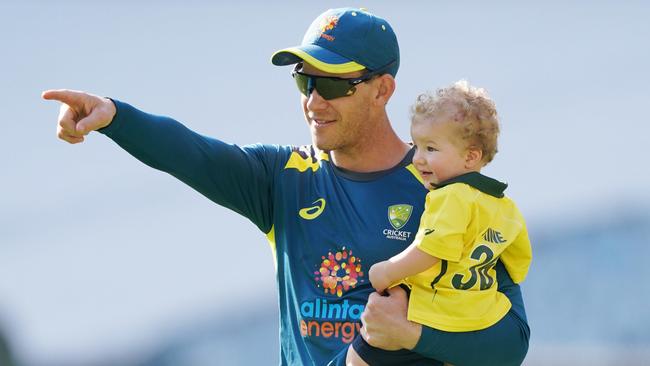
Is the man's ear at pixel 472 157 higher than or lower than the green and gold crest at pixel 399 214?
higher

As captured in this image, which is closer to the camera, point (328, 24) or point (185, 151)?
point (185, 151)

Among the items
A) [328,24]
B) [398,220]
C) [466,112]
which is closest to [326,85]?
[328,24]

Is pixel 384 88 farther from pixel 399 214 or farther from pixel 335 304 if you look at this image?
pixel 335 304

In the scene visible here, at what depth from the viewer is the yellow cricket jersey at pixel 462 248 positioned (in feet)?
19.4

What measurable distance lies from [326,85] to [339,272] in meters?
0.76

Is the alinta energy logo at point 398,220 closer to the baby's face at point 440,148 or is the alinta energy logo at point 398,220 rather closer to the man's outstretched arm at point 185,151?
the baby's face at point 440,148

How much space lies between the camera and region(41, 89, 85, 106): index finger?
594 centimetres

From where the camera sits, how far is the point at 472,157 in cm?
608

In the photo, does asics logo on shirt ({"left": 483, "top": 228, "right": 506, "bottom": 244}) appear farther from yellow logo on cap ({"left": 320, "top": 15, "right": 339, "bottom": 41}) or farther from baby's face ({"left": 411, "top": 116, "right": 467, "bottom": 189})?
yellow logo on cap ({"left": 320, "top": 15, "right": 339, "bottom": 41})

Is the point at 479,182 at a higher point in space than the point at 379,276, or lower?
A: higher

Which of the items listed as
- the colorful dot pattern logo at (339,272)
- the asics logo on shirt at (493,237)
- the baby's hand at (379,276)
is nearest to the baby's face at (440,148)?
the asics logo on shirt at (493,237)

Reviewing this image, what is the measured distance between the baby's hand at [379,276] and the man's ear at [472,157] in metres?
0.49

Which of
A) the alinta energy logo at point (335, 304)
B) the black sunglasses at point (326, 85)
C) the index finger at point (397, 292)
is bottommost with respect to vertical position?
the alinta energy logo at point (335, 304)

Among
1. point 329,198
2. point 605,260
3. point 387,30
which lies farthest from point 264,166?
point 605,260
